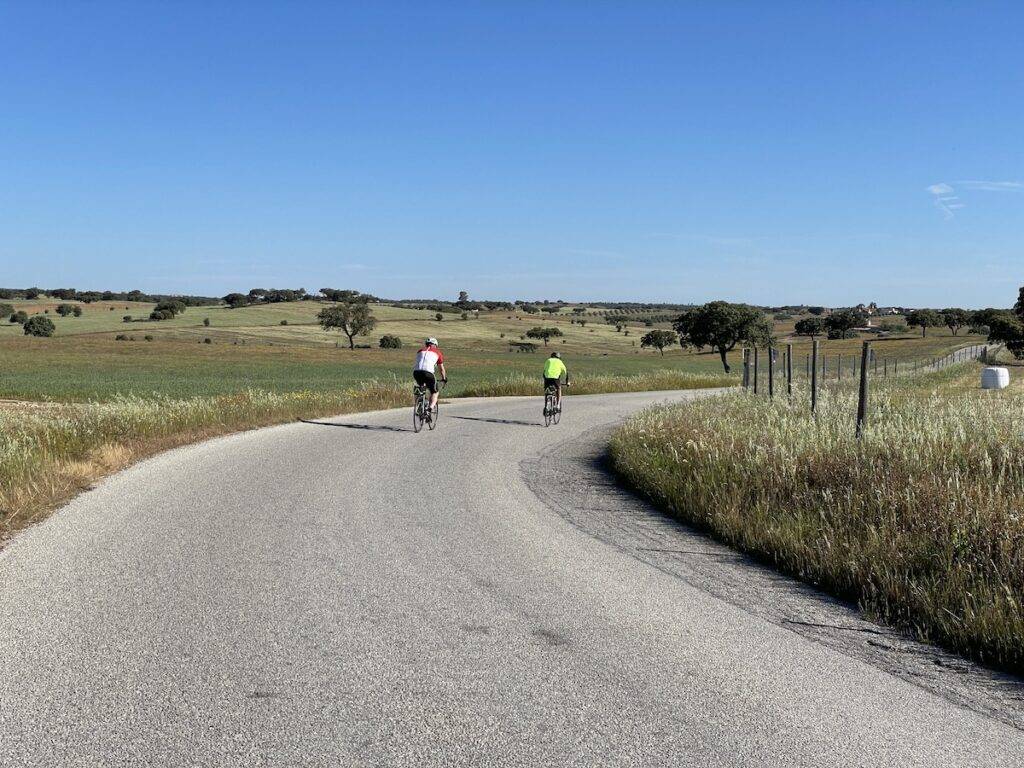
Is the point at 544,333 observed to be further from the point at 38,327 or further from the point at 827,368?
the point at 38,327

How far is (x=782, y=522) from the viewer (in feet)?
27.4

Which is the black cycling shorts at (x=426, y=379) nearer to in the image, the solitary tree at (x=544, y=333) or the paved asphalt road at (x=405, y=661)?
the paved asphalt road at (x=405, y=661)

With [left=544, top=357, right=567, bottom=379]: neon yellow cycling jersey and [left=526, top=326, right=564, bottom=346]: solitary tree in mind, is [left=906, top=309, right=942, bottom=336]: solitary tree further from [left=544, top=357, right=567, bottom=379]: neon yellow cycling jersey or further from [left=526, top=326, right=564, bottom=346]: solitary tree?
[left=544, top=357, right=567, bottom=379]: neon yellow cycling jersey

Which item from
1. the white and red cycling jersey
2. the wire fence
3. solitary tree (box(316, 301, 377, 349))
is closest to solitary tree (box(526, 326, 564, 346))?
solitary tree (box(316, 301, 377, 349))

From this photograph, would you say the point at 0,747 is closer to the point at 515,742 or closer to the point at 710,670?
the point at 515,742

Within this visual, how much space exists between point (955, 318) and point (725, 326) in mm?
97361

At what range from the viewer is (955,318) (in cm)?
15112

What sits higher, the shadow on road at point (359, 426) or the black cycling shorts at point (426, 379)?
the black cycling shorts at point (426, 379)

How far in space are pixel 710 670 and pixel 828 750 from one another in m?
1.04

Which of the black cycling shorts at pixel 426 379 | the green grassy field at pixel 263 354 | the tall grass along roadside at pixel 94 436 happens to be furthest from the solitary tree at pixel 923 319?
the black cycling shorts at pixel 426 379

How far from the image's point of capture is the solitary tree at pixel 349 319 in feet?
349

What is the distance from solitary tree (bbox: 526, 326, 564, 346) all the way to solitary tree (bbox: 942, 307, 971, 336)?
233 feet

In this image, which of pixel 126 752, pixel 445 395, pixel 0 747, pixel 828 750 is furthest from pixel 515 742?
pixel 445 395

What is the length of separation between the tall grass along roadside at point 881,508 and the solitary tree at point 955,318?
153 m
